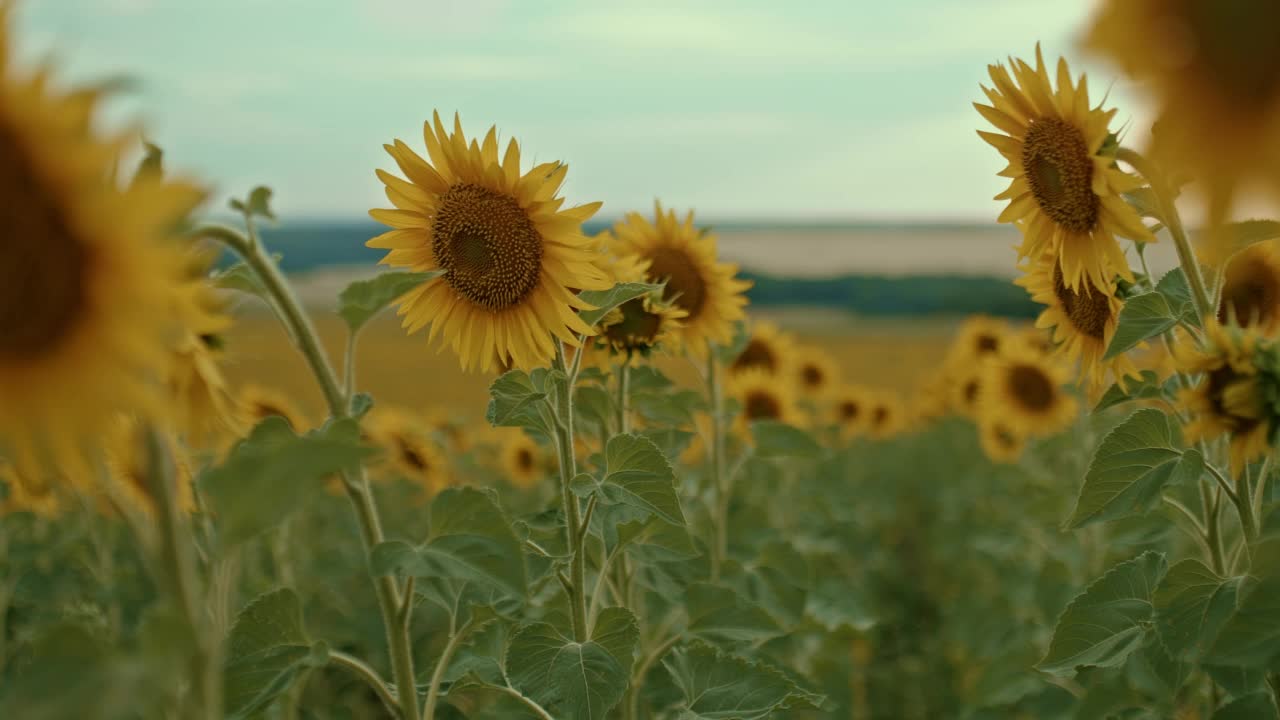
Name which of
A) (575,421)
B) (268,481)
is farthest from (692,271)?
(268,481)

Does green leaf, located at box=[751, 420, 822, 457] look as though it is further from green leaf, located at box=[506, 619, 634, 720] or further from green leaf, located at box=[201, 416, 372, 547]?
green leaf, located at box=[201, 416, 372, 547]

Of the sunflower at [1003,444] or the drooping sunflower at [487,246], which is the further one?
the sunflower at [1003,444]

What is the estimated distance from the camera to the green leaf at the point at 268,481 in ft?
3.42

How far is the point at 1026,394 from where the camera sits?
4.93 metres

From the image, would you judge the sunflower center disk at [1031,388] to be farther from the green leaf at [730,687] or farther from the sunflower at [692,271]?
the green leaf at [730,687]

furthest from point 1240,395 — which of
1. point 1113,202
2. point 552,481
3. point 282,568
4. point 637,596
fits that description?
point 282,568

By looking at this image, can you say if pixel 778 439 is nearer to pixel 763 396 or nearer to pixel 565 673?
Result: pixel 565 673

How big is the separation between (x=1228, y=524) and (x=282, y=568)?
2996 mm

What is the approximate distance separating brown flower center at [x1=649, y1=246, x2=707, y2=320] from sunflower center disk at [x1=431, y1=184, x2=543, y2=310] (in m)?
0.90

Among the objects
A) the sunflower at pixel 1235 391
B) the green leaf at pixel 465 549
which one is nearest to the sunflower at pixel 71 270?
the green leaf at pixel 465 549

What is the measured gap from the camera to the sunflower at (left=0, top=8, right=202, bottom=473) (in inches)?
36.7

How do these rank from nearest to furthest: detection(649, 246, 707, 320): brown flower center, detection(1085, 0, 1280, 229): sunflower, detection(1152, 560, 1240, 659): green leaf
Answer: detection(1085, 0, 1280, 229): sunflower
detection(1152, 560, 1240, 659): green leaf
detection(649, 246, 707, 320): brown flower center

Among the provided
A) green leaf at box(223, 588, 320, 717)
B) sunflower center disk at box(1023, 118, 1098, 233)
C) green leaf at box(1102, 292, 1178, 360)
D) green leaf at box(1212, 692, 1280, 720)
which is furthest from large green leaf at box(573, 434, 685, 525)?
green leaf at box(1212, 692, 1280, 720)

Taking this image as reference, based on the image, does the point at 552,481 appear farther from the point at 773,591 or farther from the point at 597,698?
the point at 597,698
